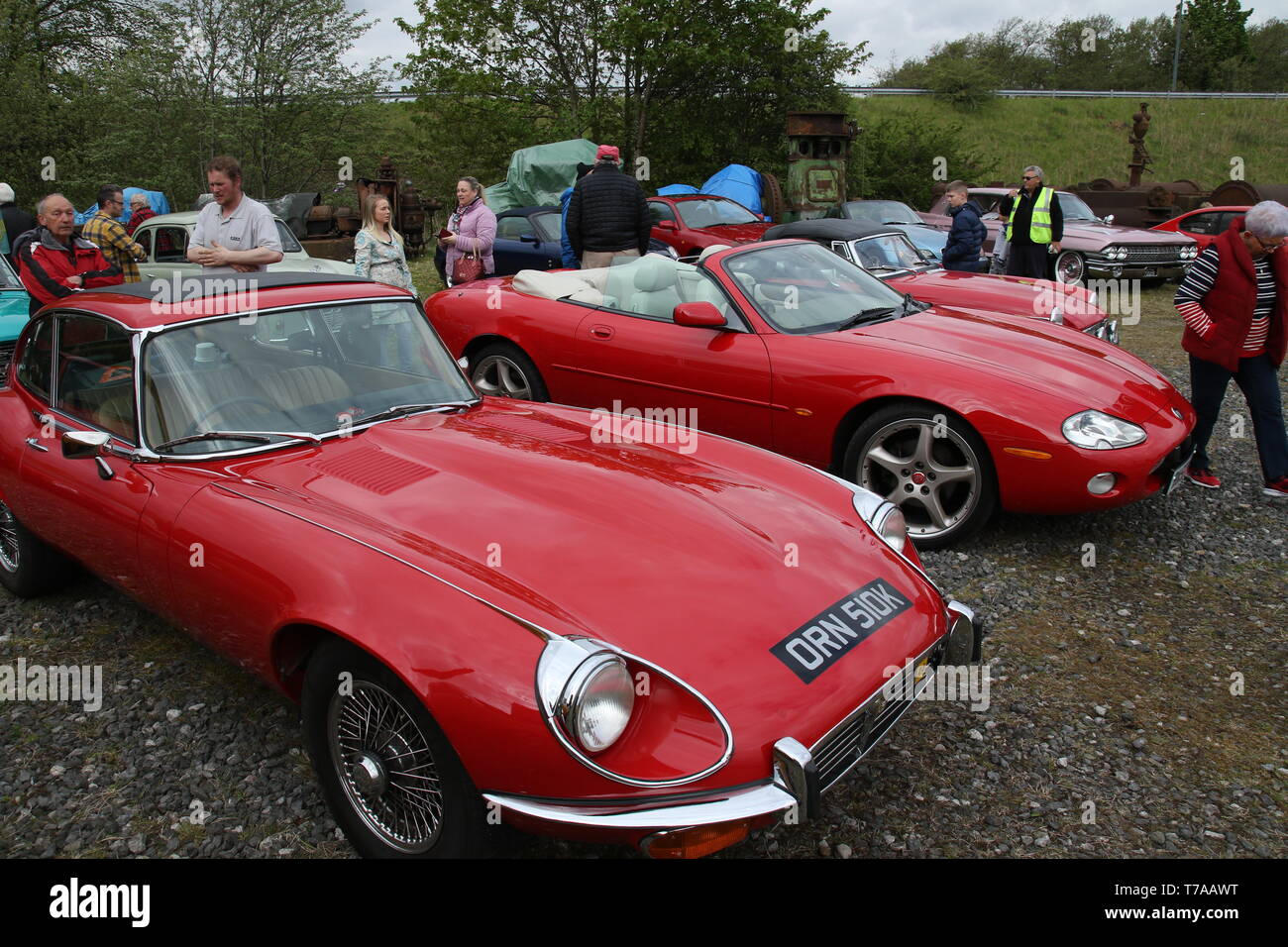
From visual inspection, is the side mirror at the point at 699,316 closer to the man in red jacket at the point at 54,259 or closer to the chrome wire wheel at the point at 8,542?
the chrome wire wheel at the point at 8,542

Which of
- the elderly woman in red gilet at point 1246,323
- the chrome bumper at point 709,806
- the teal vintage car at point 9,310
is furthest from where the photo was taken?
the teal vintage car at point 9,310

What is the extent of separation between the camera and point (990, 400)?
14.4ft

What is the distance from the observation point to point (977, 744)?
304 cm

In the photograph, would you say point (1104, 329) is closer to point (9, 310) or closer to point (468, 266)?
point (468, 266)

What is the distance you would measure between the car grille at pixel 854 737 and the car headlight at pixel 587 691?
490 mm

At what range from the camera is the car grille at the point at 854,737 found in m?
2.20

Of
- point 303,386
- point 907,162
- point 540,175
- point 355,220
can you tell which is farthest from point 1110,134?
point 303,386

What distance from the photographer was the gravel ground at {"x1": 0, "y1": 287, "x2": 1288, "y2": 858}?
8.63 feet

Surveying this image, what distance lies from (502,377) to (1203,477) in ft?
15.0

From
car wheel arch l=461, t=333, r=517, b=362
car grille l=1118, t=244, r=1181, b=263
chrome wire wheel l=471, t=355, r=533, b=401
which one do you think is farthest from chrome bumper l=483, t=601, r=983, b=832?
car grille l=1118, t=244, r=1181, b=263

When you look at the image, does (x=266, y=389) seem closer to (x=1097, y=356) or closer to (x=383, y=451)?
(x=383, y=451)

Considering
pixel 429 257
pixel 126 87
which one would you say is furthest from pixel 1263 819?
pixel 126 87

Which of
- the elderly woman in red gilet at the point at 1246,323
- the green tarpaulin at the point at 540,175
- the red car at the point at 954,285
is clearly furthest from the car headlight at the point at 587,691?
the green tarpaulin at the point at 540,175

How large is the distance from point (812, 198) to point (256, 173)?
13.7 m
